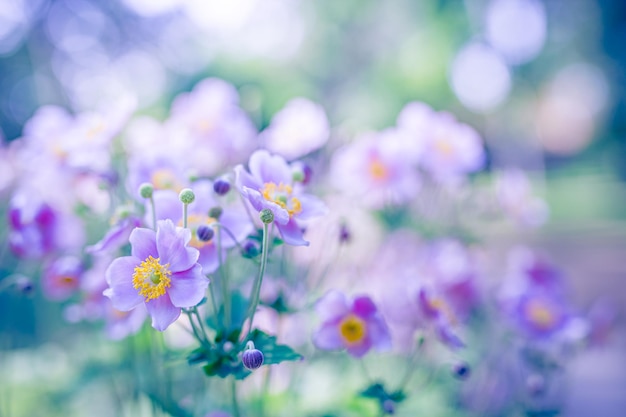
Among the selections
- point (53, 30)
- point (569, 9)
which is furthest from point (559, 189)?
point (53, 30)

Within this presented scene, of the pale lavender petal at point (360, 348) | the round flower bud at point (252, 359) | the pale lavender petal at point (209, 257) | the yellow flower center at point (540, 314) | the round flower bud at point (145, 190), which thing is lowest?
the yellow flower center at point (540, 314)

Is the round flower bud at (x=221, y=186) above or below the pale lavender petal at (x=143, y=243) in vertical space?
above

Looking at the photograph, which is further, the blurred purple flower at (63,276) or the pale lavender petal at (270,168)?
the blurred purple flower at (63,276)

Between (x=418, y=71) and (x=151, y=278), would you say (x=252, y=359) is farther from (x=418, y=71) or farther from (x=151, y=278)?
(x=418, y=71)

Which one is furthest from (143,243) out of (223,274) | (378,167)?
(378,167)

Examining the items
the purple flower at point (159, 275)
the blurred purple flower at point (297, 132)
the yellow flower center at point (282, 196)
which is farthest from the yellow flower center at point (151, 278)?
the blurred purple flower at point (297, 132)

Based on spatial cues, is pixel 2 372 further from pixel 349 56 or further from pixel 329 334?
pixel 349 56

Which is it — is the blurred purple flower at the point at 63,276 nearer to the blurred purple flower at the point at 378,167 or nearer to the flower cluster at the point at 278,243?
the flower cluster at the point at 278,243
